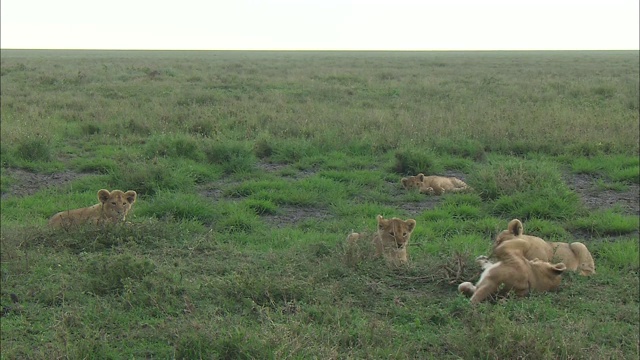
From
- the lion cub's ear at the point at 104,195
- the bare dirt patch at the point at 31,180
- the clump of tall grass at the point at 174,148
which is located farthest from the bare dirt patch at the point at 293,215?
the bare dirt patch at the point at 31,180

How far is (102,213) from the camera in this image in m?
7.44

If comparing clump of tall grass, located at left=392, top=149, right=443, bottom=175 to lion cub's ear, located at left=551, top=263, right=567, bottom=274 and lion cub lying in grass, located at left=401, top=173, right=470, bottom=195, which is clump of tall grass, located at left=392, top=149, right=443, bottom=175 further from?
lion cub's ear, located at left=551, top=263, right=567, bottom=274

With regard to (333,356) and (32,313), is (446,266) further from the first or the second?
(32,313)

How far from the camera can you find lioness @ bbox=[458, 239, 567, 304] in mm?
5434

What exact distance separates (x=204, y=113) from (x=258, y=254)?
952 cm

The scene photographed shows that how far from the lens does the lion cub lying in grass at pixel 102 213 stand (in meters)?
7.30

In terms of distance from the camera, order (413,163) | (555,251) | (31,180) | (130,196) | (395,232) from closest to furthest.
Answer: (555,251) → (395,232) → (130,196) → (31,180) → (413,163)

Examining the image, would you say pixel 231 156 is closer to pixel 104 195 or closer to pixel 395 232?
pixel 104 195

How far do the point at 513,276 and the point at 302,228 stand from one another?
3175 mm

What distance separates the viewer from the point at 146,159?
1124 cm

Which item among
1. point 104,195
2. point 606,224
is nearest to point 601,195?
point 606,224

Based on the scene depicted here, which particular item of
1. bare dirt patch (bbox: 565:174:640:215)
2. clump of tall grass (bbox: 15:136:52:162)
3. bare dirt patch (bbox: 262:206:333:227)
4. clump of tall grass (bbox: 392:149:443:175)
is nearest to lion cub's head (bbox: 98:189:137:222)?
bare dirt patch (bbox: 262:206:333:227)

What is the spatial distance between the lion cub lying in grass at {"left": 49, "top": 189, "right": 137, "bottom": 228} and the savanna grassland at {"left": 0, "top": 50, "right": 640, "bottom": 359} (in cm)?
23

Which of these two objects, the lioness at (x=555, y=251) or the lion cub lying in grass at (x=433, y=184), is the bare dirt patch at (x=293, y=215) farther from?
the lioness at (x=555, y=251)
